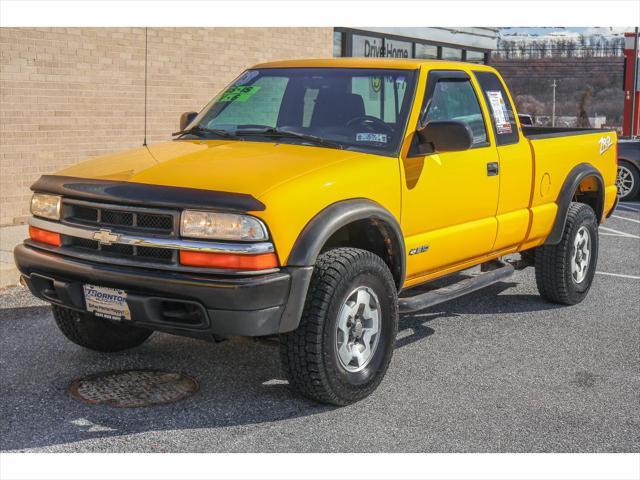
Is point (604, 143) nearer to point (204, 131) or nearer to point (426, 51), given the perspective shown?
point (204, 131)

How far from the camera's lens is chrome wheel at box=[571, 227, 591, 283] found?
294 inches

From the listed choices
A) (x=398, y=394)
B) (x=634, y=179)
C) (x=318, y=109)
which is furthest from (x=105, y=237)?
(x=634, y=179)

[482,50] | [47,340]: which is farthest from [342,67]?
[482,50]

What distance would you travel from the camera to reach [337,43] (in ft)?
Answer: 55.8

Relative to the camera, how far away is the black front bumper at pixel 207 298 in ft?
14.4

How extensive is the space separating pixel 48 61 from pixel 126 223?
668cm

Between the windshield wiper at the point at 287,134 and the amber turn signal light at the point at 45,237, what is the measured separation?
137 centimetres

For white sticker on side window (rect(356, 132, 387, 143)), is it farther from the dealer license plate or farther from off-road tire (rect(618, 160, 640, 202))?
off-road tire (rect(618, 160, 640, 202))

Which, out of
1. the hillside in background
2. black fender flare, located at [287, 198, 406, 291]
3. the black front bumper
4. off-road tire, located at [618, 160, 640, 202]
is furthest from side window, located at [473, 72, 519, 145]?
the hillside in background

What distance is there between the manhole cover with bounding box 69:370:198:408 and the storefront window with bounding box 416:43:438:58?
15620mm

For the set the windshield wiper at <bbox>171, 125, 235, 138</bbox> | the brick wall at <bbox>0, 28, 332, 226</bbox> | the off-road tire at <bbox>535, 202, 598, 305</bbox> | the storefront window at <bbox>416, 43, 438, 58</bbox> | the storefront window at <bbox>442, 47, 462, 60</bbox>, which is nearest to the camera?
the windshield wiper at <bbox>171, 125, 235, 138</bbox>

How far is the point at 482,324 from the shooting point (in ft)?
22.3

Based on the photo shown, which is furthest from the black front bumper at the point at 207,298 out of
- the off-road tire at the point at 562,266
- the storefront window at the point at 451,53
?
the storefront window at the point at 451,53

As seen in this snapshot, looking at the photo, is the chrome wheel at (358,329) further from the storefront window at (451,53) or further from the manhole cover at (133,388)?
the storefront window at (451,53)
